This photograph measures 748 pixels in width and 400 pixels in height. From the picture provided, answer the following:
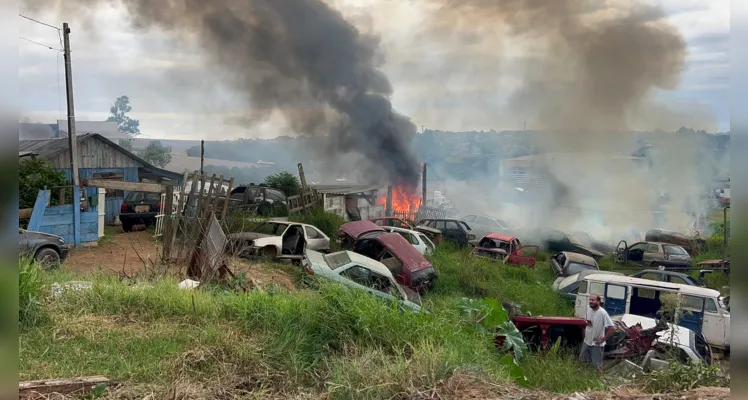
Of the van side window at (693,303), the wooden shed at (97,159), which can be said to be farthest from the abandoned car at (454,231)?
the wooden shed at (97,159)

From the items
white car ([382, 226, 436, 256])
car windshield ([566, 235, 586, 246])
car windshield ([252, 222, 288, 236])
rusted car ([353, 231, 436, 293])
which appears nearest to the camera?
rusted car ([353, 231, 436, 293])

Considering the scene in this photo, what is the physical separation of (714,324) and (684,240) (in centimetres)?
836

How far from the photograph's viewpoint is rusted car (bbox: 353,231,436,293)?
8.91 m

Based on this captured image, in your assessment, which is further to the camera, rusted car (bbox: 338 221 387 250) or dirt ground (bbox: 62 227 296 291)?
rusted car (bbox: 338 221 387 250)

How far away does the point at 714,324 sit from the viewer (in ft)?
24.1

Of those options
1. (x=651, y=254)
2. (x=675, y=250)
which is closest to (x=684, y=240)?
(x=675, y=250)

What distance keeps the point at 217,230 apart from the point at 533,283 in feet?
22.0

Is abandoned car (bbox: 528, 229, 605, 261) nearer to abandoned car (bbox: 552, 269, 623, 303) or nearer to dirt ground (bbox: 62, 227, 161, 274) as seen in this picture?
abandoned car (bbox: 552, 269, 623, 303)

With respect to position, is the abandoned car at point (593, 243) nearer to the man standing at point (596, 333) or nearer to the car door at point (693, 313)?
the car door at point (693, 313)

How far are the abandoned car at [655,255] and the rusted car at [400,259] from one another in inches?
263

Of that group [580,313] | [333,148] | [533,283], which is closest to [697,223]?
[533,283]

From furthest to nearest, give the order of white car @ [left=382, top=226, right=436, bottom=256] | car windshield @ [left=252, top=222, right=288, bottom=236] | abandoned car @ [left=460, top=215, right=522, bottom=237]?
abandoned car @ [left=460, top=215, right=522, bottom=237], white car @ [left=382, top=226, right=436, bottom=256], car windshield @ [left=252, top=222, right=288, bottom=236]

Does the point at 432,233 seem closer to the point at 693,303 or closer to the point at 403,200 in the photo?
the point at 693,303

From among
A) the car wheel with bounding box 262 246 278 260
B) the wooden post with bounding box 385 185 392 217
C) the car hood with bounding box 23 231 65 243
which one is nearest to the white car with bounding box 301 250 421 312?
the car wheel with bounding box 262 246 278 260
